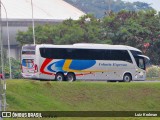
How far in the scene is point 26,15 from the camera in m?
115

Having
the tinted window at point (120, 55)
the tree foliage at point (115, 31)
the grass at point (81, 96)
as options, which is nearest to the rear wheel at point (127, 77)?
the tinted window at point (120, 55)

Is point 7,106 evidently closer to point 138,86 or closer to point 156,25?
point 138,86

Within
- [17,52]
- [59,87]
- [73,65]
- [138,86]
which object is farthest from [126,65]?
[17,52]

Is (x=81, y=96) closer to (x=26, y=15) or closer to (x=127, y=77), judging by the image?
(x=127, y=77)

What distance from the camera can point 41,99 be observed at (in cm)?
4662

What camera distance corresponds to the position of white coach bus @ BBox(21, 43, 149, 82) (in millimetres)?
57125

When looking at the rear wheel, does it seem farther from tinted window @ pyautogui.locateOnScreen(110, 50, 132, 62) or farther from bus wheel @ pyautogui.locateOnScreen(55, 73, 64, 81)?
bus wheel @ pyautogui.locateOnScreen(55, 73, 64, 81)

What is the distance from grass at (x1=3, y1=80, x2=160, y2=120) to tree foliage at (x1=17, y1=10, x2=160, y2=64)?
2952 cm

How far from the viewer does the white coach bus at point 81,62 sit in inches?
2249

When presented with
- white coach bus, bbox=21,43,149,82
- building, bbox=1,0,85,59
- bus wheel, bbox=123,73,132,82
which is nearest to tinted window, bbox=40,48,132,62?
white coach bus, bbox=21,43,149,82

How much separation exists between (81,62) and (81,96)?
993cm

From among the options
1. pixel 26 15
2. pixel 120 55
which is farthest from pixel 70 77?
pixel 26 15

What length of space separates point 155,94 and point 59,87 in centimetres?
659

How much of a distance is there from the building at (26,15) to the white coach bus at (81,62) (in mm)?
50255
